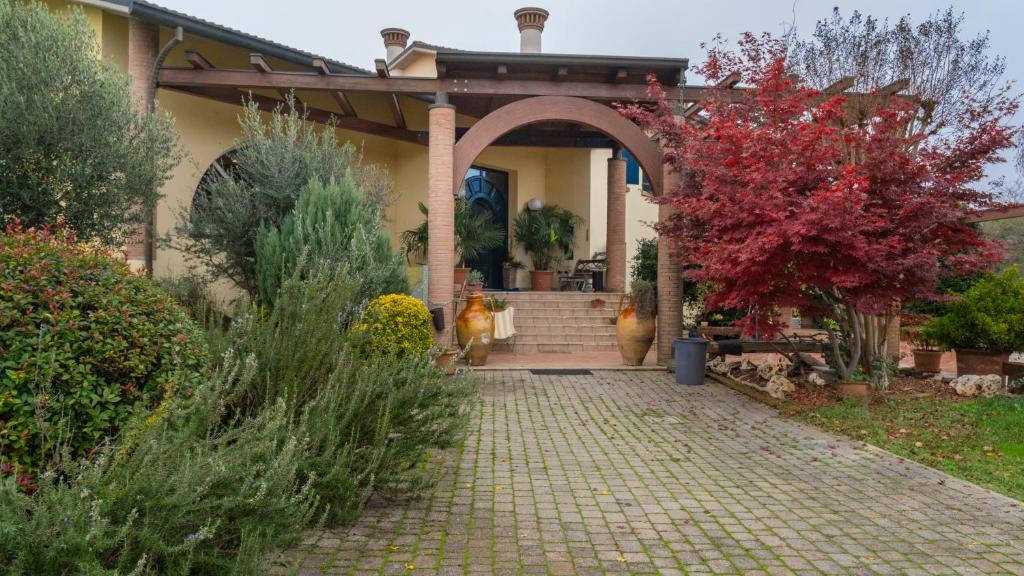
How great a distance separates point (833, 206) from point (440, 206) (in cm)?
529

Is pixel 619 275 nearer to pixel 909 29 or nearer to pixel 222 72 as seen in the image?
pixel 909 29

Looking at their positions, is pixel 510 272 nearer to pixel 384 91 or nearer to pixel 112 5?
pixel 384 91

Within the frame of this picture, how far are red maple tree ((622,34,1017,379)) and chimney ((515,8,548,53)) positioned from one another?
636cm

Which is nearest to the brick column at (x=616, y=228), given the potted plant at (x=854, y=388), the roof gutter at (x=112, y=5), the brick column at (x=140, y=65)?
the potted plant at (x=854, y=388)

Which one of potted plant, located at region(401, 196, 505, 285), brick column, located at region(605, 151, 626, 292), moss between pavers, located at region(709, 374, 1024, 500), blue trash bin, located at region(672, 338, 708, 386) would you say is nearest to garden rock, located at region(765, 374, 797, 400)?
moss between pavers, located at region(709, 374, 1024, 500)

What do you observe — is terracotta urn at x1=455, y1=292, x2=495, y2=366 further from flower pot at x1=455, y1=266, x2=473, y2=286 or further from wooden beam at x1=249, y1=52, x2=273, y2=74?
wooden beam at x1=249, y1=52, x2=273, y2=74

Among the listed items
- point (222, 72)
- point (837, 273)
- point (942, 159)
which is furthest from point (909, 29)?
point (222, 72)

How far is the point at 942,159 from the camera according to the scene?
731 centimetres

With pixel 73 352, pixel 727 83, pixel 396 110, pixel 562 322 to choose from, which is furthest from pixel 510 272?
pixel 73 352

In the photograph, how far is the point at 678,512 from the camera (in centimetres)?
398

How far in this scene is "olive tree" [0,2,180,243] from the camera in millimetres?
6438

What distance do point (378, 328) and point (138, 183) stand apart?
2974 millimetres

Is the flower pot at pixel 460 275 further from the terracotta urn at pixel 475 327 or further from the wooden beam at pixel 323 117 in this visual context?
the terracotta urn at pixel 475 327

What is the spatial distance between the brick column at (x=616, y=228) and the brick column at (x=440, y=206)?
502cm
